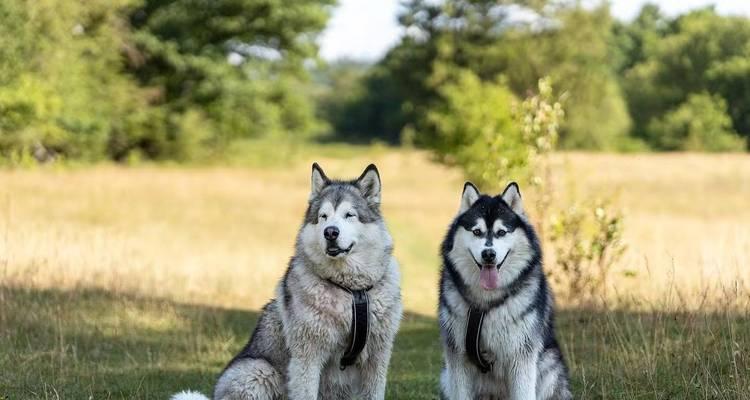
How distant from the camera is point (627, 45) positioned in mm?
A: 79812

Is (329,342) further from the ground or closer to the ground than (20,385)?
further from the ground

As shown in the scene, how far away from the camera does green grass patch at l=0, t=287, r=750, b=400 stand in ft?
24.0

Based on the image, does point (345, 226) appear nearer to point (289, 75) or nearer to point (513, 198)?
point (513, 198)

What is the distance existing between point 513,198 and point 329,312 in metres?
1.56

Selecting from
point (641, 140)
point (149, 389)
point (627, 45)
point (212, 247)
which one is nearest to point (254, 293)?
point (212, 247)

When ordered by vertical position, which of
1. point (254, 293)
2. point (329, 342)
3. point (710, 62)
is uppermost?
point (710, 62)

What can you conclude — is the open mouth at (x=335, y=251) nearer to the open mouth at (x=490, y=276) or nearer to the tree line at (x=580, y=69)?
the open mouth at (x=490, y=276)

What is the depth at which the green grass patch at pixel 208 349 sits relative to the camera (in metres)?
7.32

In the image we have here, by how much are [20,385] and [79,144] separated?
34207 millimetres

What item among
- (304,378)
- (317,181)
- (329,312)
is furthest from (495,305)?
(317,181)

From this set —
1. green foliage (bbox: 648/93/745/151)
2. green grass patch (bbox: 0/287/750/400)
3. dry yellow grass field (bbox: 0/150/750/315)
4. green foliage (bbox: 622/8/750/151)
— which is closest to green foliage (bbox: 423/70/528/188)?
dry yellow grass field (bbox: 0/150/750/315)

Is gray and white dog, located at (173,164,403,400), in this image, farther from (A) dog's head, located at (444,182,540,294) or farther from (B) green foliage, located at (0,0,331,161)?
(B) green foliage, located at (0,0,331,161)

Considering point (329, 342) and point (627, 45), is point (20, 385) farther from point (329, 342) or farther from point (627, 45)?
point (627, 45)

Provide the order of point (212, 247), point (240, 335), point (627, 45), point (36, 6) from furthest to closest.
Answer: point (627, 45) < point (36, 6) < point (212, 247) < point (240, 335)
